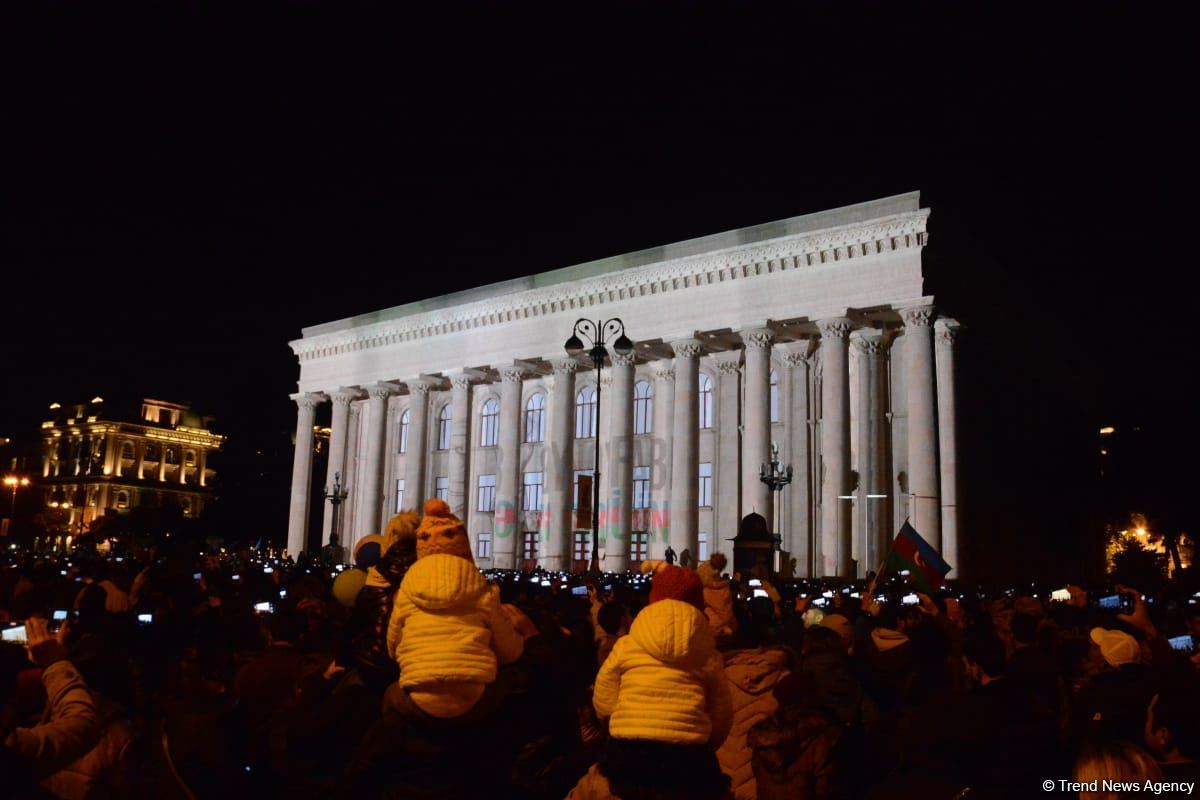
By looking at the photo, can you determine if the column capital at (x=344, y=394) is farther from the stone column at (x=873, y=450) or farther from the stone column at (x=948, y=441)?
the stone column at (x=948, y=441)

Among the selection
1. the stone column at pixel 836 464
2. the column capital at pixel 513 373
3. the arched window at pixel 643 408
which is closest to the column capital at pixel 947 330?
the stone column at pixel 836 464

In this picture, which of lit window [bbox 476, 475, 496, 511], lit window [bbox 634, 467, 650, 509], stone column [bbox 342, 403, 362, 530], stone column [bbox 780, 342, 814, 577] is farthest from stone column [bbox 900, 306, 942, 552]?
stone column [bbox 342, 403, 362, 530]

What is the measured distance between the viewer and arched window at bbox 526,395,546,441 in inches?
1999

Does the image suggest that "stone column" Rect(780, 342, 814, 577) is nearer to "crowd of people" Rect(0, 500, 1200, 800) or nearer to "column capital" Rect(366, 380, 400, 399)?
"column capital" Rect(366, 380, 400, 399)

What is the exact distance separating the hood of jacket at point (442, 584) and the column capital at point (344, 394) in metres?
52.0

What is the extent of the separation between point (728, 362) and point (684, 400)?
4459 millimetres

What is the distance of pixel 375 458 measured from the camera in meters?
52.3

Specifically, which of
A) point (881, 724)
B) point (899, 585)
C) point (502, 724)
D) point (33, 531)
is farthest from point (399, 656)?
point (33, 531)

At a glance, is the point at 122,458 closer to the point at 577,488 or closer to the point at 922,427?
the point at 577,488

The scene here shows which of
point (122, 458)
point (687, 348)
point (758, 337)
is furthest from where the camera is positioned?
point (122, 458)

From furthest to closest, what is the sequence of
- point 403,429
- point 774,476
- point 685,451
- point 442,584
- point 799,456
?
point 403,429, point 685,451, point 799,456, point 774,476, point 442,584

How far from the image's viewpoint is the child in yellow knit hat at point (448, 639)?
185 inches

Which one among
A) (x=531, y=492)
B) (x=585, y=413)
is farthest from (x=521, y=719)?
(x=531, y=492)

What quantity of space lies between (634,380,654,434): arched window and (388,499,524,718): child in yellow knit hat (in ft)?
137
